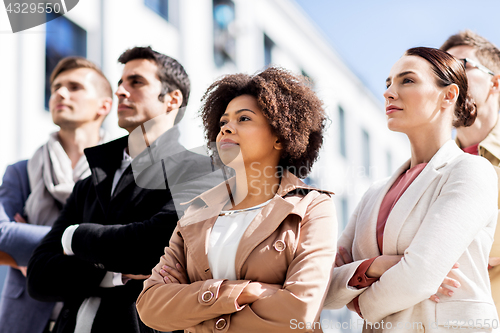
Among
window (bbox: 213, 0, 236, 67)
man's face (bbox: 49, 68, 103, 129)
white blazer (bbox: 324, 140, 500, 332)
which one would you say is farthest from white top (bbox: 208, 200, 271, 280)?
window (bbox: 213, 0, 236, 67)

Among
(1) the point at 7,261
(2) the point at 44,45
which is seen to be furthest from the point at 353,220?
(2) the point at 44,45

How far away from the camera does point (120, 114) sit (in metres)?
3.82

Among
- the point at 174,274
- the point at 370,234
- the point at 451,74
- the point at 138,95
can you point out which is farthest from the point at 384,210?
the point at 138,95

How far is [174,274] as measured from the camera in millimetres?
2531

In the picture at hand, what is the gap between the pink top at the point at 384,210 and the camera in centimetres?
241

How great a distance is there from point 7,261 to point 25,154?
3244 mm

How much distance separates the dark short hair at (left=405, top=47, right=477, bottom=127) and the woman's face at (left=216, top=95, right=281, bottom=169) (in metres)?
0.97

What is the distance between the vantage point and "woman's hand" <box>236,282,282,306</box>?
224 centimetres

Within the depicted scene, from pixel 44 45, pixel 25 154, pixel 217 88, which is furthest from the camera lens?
pixel 44 45

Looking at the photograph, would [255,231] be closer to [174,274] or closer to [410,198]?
[174,274]

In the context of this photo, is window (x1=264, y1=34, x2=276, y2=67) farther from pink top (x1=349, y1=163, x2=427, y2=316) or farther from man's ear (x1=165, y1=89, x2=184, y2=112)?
pink top (x1=349, y1=163, x2=427, y2=316)

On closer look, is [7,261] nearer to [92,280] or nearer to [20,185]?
[20,185]

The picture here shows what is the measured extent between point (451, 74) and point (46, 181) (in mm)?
3165

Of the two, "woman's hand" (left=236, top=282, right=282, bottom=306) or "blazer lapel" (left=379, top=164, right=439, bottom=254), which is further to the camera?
"blazer lapel" (left=379, top=164, right=439, bottom=254)
